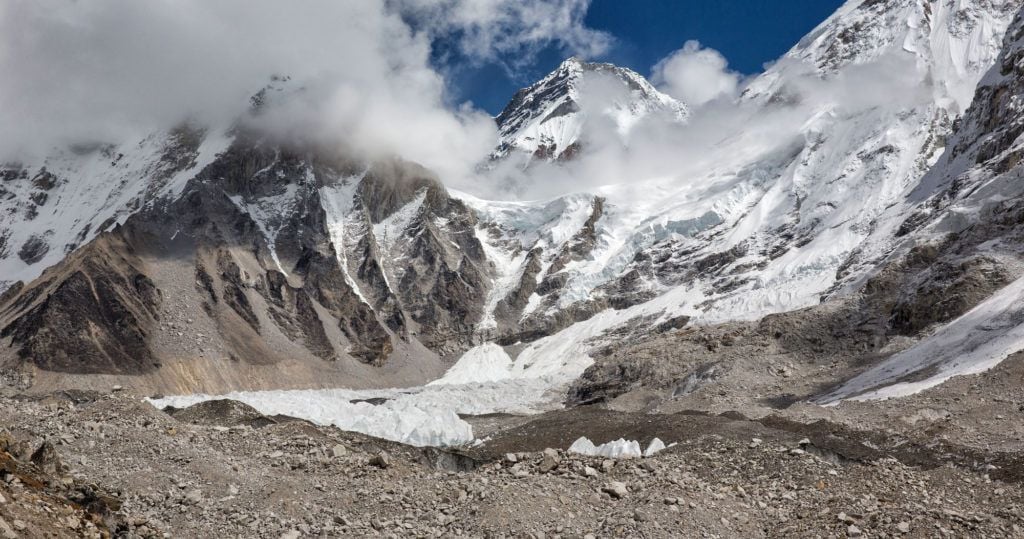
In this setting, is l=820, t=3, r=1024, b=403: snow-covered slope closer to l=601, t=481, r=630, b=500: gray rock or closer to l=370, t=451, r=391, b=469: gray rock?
l=601, t=481, r=630, b=500: gray rock

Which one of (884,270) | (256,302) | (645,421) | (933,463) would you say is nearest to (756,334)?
(884,270)

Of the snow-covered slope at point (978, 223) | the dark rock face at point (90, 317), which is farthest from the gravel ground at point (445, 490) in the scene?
the dark rock face at point (90, 317)

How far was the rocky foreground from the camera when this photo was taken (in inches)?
674

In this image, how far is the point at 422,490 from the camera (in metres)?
19.7

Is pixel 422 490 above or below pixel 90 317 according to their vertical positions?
below

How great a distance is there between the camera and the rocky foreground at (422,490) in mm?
17125

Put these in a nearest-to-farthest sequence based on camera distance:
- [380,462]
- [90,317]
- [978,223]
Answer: [380,462] < [978,223] < [90,317]

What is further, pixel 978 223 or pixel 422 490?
pixel 978 223

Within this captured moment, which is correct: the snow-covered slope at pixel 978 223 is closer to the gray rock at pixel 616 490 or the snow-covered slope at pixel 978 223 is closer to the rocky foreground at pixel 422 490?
the rocky foreground at pixel 422 490

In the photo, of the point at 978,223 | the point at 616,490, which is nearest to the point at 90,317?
the point at 978,223

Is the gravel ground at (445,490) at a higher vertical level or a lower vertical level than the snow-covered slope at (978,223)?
lower

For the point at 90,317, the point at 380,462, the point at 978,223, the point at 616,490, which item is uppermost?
the point at 978,223

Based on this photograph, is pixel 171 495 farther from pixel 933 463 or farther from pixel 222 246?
pixel 222 246

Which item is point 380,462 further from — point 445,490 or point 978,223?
point 978,223
